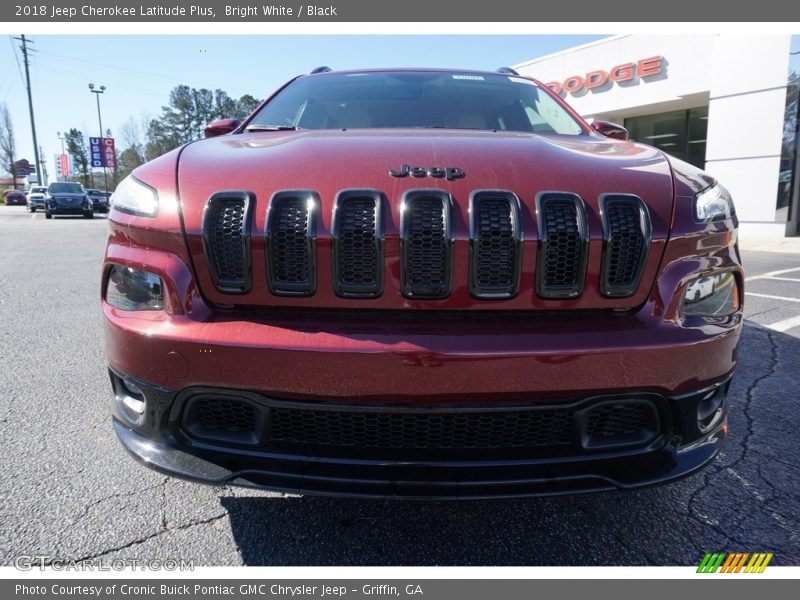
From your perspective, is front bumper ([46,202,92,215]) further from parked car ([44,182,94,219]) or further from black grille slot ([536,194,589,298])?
black grille slot ([536,194,589,298])

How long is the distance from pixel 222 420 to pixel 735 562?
5.53 ft

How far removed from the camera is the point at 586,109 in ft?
59.0

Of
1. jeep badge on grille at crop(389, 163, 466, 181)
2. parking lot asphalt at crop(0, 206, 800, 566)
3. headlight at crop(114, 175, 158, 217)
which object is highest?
jeep badge on grille at crop(389, 163, 466, 181)

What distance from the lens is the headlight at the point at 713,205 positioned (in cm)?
162

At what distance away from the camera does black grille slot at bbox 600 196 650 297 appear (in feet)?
4.95

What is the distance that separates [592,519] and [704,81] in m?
16.1

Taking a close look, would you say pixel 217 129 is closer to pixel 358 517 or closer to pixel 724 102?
pixel 358 517

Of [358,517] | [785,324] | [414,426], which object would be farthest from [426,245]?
[785,324]

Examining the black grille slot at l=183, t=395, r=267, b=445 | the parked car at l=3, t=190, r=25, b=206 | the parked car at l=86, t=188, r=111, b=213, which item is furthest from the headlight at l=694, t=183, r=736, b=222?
the parked car at l=3, t=190, r=25, b=206

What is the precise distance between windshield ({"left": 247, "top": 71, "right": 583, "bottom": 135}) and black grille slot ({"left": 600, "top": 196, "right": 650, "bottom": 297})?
3.69 ft

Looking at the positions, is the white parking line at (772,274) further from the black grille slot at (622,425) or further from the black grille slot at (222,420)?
the black grille slot at (222,420)

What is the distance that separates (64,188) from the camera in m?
26.1
